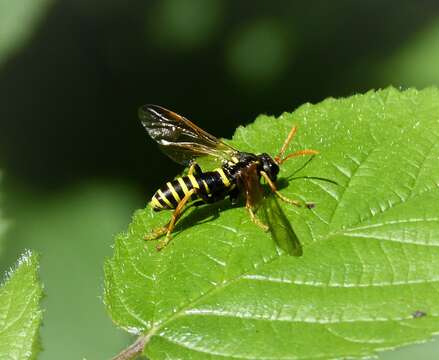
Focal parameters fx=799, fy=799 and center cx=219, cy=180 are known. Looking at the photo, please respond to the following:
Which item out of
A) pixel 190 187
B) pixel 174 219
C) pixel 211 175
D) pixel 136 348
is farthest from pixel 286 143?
pixel 136 348

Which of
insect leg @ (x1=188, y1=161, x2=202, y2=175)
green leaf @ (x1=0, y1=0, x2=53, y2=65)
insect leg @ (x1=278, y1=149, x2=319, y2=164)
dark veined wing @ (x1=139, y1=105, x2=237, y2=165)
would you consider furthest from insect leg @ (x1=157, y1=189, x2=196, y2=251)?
green leaf @ (x1=0, y1=0, x2=53, y2=65)

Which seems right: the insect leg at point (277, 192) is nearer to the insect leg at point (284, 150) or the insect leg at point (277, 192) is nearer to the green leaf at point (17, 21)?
the insect leg at point (284, 150)

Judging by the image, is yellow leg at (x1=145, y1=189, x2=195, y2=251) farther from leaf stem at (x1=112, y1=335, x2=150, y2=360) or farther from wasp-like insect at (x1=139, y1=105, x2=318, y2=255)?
leaf stem at (x1=112, y1=335, x2=150, y2=360)

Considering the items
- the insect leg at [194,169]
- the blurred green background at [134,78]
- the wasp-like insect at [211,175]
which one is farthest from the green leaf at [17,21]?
the insect leg at [194,169]

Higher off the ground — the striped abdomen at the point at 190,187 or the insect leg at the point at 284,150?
the insect leg at the point at 284,150

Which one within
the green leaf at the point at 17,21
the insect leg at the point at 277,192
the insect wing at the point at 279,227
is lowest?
the insect wing at the point at 279,227

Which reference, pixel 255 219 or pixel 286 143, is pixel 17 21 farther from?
pixel 255 219

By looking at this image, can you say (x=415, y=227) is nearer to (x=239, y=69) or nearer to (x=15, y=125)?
(x=239, y=69)
